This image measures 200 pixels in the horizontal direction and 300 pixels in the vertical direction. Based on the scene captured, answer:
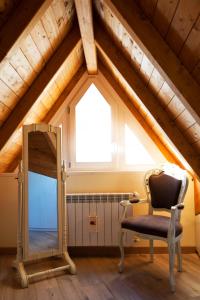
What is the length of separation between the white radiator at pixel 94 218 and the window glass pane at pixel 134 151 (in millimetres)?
511

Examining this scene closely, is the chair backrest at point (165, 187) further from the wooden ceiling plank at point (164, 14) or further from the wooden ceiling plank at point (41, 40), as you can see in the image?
the wooden ceiling plank at point (41, 40)

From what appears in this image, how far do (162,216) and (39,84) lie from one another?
1.79 m

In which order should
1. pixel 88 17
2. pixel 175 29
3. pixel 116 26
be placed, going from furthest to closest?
pixel 116 26 < pixel 88 17 < pixel 175 29

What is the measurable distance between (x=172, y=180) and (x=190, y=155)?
1.11 ft

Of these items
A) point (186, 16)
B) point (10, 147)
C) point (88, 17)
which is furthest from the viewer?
point (10, 147)

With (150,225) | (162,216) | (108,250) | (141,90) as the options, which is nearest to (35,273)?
(108,250)

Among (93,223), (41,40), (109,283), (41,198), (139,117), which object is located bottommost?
(109,283)

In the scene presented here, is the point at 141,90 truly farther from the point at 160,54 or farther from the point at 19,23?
the point at 19,23

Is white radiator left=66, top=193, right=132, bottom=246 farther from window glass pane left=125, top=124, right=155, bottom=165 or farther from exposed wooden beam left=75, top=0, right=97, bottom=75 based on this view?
exposed wooden beam left=75, top=0, right=97, bottom=75

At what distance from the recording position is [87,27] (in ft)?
7.77

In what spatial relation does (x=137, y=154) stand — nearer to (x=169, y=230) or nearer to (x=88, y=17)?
(x=169, y=230)

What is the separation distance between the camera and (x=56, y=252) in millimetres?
2809

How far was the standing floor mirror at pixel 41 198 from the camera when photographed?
267 centimetres

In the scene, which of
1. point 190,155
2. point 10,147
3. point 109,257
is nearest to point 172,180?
point 190,155
